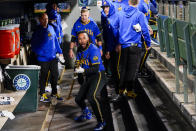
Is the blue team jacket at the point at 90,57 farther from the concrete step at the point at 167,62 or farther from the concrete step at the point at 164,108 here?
the concrete step at the point at 167,62

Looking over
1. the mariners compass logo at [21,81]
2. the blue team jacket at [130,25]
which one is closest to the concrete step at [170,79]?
the blue team jacket at [130,25]

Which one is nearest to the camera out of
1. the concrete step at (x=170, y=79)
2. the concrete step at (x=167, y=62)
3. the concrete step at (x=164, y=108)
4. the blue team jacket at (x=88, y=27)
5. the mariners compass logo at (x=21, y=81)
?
the concrete step at (x=170, y=79)

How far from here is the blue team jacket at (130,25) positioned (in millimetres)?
7500

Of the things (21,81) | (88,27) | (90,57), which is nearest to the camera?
(90,57)

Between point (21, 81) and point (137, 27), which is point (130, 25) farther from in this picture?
point (21, 81)

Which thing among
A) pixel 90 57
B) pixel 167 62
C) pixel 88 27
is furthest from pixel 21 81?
pixel 167 62

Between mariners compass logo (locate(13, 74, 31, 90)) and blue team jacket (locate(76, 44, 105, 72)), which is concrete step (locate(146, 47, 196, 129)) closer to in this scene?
blue team jacket (locate(76, 44, 105, 72))

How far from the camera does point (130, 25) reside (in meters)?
7.50

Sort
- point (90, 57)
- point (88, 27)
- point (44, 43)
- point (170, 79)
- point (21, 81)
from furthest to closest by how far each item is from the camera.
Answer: point (88, 27), point (44, 43), point (170, 79), point (21, 81), point (90, 57)

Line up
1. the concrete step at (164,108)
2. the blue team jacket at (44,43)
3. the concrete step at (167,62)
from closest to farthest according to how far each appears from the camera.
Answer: the concrete step at (164,108), the concrete step at (167,62), the blue team jacket at (44,43)

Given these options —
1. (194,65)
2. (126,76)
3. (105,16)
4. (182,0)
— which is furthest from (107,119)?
(182,0)

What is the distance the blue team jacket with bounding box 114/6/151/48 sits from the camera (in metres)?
7.50

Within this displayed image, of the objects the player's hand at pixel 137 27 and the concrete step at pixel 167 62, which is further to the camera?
the player's hand at pixel 137 27

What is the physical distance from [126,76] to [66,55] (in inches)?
168
